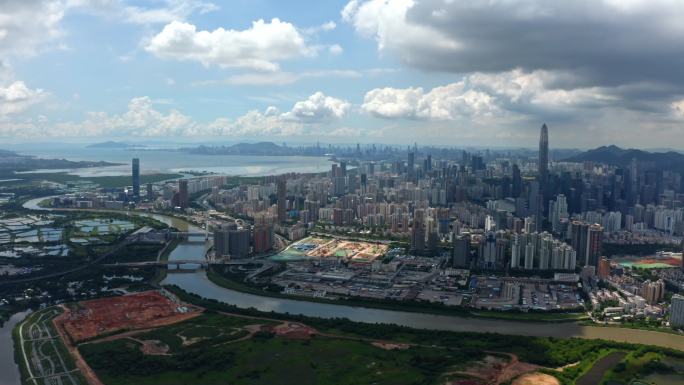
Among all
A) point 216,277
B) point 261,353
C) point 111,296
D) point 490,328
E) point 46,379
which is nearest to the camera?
point 46,379

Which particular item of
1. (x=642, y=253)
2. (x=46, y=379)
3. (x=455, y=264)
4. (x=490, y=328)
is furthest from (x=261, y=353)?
(x=642, y=253)

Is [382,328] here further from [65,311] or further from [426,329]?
[65,311]

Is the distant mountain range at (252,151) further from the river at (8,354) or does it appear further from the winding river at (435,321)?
the river at (8,354)

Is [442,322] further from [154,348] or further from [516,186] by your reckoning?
[516,186]

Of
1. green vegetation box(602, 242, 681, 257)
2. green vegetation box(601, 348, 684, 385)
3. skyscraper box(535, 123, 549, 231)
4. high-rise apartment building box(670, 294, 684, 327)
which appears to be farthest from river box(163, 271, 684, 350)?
skyscraper box(535, 123, 549, 231)

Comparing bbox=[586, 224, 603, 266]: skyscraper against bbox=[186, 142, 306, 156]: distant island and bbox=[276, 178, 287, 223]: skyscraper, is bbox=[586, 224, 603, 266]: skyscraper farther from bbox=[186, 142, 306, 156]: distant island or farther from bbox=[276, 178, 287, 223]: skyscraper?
bbox=[186, 142, 306, 156]: distant island

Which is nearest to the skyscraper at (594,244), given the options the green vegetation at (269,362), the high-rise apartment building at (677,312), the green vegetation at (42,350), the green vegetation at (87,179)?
the high-rise apartment building at (677,312)
